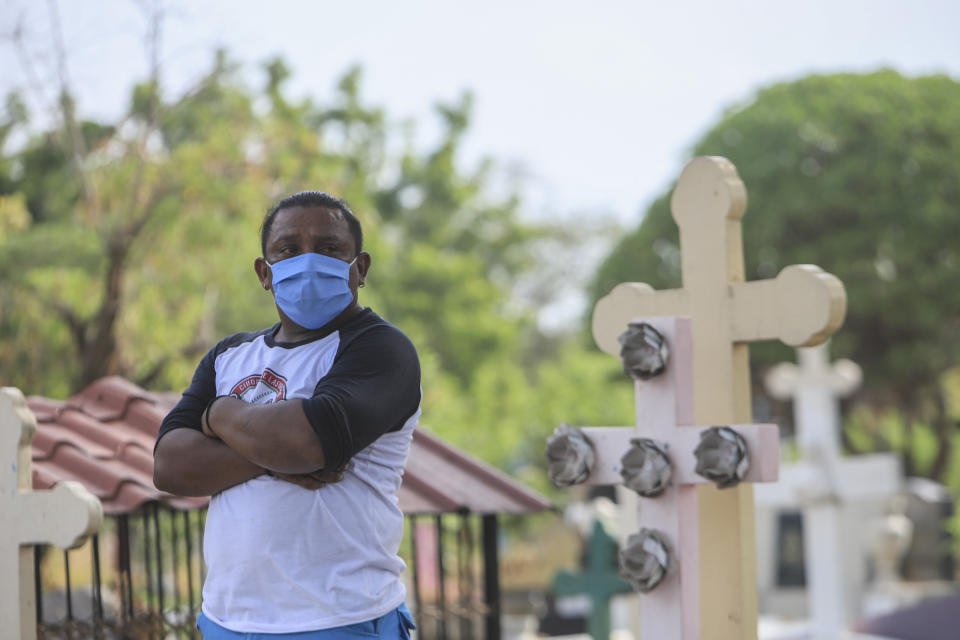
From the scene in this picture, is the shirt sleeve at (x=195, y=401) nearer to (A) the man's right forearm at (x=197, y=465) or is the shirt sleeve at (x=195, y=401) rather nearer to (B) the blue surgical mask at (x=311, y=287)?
(A) the man's right forearm at (x=197, y=465)

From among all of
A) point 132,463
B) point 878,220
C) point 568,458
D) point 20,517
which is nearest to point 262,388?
point 568,458

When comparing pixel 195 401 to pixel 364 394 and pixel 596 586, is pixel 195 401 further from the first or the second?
pixel 596 586

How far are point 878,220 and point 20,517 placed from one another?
20.9m

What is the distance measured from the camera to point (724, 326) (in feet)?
11.2

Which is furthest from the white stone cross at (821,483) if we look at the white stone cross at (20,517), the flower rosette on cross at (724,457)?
the white stone cross at (20,517)

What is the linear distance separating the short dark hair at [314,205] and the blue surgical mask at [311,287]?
0.10m

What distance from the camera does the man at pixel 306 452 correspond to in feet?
7.13

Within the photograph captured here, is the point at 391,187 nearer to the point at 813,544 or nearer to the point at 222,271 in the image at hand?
the point at 222,271

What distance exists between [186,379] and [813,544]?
6.28 metres

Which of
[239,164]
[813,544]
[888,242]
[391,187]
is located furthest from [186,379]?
[391,187]

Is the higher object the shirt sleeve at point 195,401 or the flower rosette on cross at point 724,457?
the shirt sleeve at point 195,401

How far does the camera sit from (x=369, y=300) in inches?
646

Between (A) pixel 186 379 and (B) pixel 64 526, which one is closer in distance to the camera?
(B) pixel 64 526

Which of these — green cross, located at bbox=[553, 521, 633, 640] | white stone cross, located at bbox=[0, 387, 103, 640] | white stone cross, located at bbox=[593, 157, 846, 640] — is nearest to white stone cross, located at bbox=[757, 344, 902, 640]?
green cross, located at bbox=[553, 521, 633, 640]
